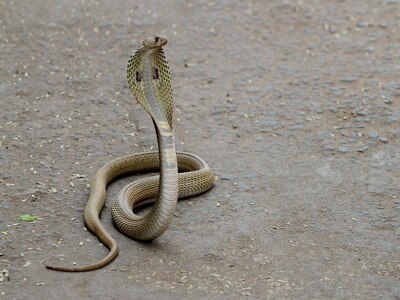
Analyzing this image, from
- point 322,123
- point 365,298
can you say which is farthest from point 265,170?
point 365,298

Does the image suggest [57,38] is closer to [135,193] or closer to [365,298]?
[135,193]

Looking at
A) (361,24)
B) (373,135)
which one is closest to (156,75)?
(373,135)

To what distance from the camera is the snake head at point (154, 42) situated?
4.77 meters

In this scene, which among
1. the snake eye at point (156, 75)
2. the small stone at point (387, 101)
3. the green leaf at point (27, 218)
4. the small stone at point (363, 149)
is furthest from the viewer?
the small stone at point (387, 101)

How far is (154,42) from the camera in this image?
15.7 ft

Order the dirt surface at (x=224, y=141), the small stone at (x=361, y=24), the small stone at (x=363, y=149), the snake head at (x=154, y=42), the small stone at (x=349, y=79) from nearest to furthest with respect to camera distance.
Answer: the snake head at (x=154, y=42)
the dirt surface at (x=224, y=141)
the small stone at (x=363, y=149)
the small stone at (x=349, y=79)
the small stone at (x=361, y=24)

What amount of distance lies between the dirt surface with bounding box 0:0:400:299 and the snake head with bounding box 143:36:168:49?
129cm

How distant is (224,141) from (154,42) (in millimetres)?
2298

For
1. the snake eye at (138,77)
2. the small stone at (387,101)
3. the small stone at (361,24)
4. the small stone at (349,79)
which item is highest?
the snake eye at (138,77)

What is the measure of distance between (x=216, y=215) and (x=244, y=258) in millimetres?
694

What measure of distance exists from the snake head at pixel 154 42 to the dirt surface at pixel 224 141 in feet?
4.23

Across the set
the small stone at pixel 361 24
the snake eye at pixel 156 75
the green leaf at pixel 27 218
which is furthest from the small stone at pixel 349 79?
the green leaf at pixel 27 218

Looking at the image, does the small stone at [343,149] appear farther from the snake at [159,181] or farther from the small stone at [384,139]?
the snake at [159,181]

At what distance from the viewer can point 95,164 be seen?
21.1 ft
